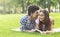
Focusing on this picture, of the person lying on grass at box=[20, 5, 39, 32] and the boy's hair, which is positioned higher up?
the boy's hair

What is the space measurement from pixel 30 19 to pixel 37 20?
0.27ft

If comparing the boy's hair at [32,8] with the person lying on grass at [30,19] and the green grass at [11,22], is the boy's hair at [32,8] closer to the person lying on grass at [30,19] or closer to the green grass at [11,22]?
the person lying on grass at [30,19]

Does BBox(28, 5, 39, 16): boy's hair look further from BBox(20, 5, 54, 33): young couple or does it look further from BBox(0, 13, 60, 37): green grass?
BBox(0, 13, 60, 37): green grass

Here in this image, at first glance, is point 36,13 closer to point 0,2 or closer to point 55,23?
point 55,23

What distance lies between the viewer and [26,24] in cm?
241

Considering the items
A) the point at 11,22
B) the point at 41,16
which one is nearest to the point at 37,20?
the point at 41,16

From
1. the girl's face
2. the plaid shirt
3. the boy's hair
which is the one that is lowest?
the plaid shirt

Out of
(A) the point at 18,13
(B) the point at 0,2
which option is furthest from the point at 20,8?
(B) the point at 0,2

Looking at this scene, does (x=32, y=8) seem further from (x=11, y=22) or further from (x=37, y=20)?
(x=11, y=22)

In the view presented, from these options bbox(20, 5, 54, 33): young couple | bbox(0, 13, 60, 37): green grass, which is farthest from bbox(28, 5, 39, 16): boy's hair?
bbox(0, 13, 60, 37): green grass

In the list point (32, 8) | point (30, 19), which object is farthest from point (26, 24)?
point (32, 8)

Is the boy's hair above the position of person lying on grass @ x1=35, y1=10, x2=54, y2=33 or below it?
above

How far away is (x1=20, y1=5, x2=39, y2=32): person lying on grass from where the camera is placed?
7.75 feet

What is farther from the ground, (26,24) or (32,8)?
(32,8)
